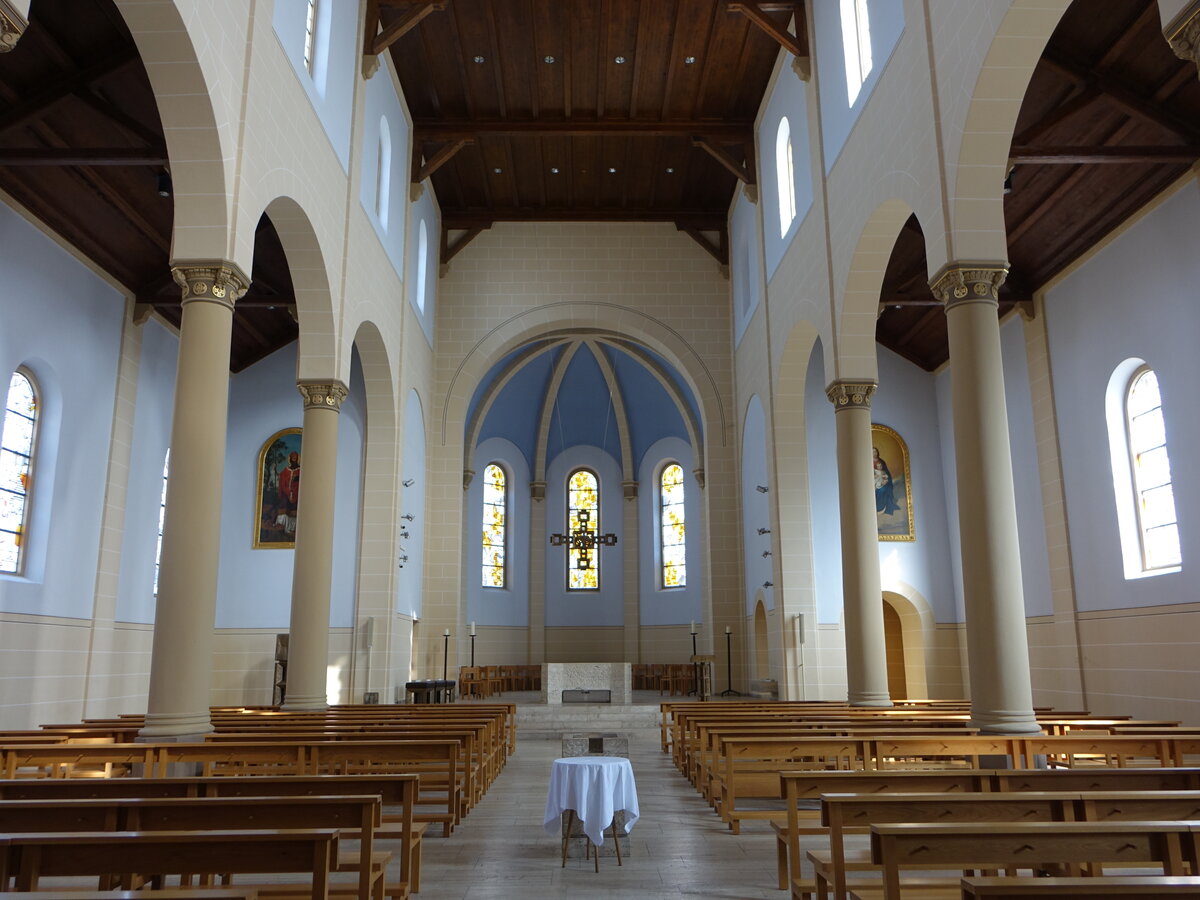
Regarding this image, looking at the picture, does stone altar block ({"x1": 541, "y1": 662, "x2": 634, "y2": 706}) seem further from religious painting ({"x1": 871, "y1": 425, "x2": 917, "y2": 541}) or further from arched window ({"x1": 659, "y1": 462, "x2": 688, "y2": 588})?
arched window ({"x1": 659, "y1": 462, "x2": 688, "y2": 588})

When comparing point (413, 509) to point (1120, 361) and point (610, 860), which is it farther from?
point (610, 860)

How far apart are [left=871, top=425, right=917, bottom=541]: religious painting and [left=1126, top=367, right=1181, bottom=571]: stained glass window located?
592 centimetres

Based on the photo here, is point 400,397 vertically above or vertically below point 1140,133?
below

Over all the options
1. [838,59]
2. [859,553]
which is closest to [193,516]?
[859,553]

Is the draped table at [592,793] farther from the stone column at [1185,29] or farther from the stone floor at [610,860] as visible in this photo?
the stone column at [1185,29]

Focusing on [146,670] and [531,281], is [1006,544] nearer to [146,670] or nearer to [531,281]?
[146,670]

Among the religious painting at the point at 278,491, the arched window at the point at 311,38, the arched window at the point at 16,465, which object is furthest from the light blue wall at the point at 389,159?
the arched window at the point at 16,465

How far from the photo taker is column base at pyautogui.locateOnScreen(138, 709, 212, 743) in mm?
8305

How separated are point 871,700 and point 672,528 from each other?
49.3 feet

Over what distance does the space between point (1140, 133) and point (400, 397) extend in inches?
486

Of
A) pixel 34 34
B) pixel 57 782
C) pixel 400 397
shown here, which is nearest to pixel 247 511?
pixel 400 397

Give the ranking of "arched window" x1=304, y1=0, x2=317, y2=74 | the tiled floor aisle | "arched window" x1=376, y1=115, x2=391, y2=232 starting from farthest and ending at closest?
"arched window" x1=376, y1=115, x2=391, y2=232 → "arched window" x1=304, y1=0, x2=317, y2=74 → the tiled floor aisle

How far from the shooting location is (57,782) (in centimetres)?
498

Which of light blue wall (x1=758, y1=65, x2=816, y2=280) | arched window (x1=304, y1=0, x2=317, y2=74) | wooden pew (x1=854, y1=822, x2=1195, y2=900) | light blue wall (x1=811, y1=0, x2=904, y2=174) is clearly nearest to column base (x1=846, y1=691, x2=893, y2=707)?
light blue wall (x1=811, y1=0, x2=904, y2=174)
